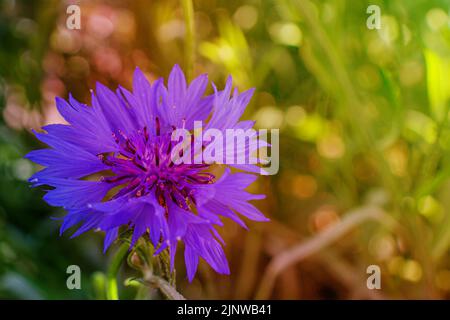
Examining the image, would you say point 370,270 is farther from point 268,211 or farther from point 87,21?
A: point 87,21

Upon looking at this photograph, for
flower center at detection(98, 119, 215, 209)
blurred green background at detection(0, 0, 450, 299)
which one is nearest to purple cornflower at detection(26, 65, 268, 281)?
flower center at detection(98, 119, 215, 209)

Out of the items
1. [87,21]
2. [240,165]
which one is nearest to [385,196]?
[240,165]

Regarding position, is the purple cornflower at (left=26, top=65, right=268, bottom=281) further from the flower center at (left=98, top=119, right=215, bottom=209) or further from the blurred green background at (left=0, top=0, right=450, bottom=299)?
the blurred green background at (left=0, top=0, right=450, bottom=299)

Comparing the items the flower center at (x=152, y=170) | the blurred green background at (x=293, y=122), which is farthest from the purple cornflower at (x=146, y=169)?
the blurred green background at (x=293, y=122)

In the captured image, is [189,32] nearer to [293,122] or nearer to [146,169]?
[146,169]

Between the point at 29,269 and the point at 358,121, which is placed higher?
the point at 358,121
